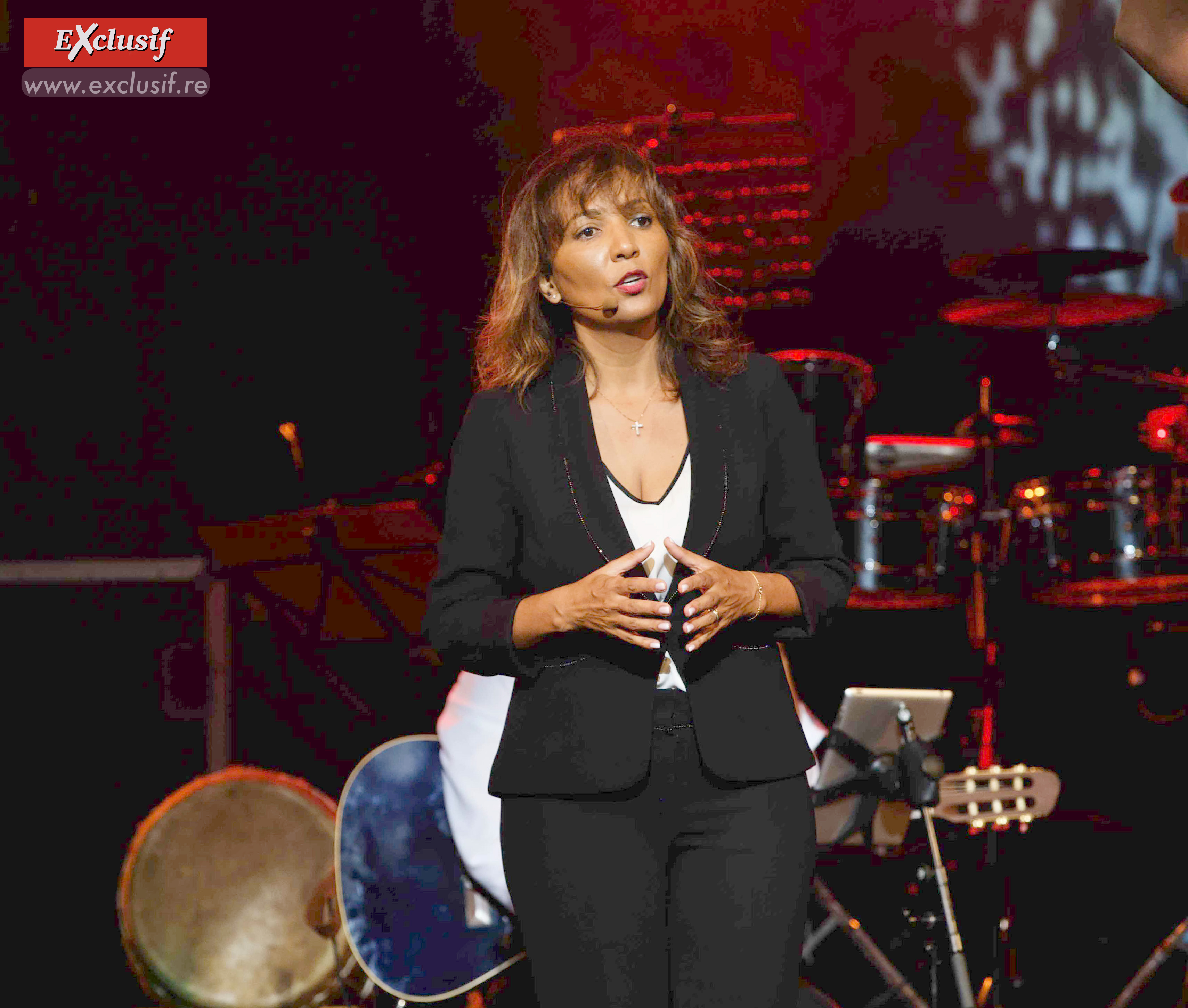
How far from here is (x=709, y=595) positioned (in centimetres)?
154

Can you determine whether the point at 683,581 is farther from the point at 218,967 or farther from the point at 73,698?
the point at 73,698

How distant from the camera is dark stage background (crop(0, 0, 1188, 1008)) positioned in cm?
473

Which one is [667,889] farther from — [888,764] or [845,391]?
[845,391]

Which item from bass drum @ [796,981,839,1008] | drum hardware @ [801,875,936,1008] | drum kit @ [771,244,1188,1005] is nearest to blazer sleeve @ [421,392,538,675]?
bass drum @ [796,981,839,1008]

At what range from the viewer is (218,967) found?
3684mm

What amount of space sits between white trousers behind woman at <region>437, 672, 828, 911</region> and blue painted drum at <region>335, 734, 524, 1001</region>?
0.09m

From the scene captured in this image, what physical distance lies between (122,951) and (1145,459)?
505cm

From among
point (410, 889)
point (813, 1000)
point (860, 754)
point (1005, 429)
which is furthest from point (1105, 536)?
point (410, 889)

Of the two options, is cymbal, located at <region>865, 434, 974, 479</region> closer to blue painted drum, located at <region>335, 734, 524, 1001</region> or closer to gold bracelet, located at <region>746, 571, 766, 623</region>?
blue painted drum, located at <region>335, 734, 524, 1001</region>

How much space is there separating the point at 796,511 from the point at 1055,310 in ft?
11.7

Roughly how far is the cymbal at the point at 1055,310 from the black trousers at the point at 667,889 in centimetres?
369

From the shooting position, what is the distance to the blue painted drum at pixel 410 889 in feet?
9.37

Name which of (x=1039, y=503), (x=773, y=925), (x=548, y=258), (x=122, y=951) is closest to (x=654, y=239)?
(x=548, y=258)

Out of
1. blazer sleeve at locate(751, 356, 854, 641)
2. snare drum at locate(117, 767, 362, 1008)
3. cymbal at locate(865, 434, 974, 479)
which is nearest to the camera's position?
blazer sleeve at locate(751, 356, 854, 641)
